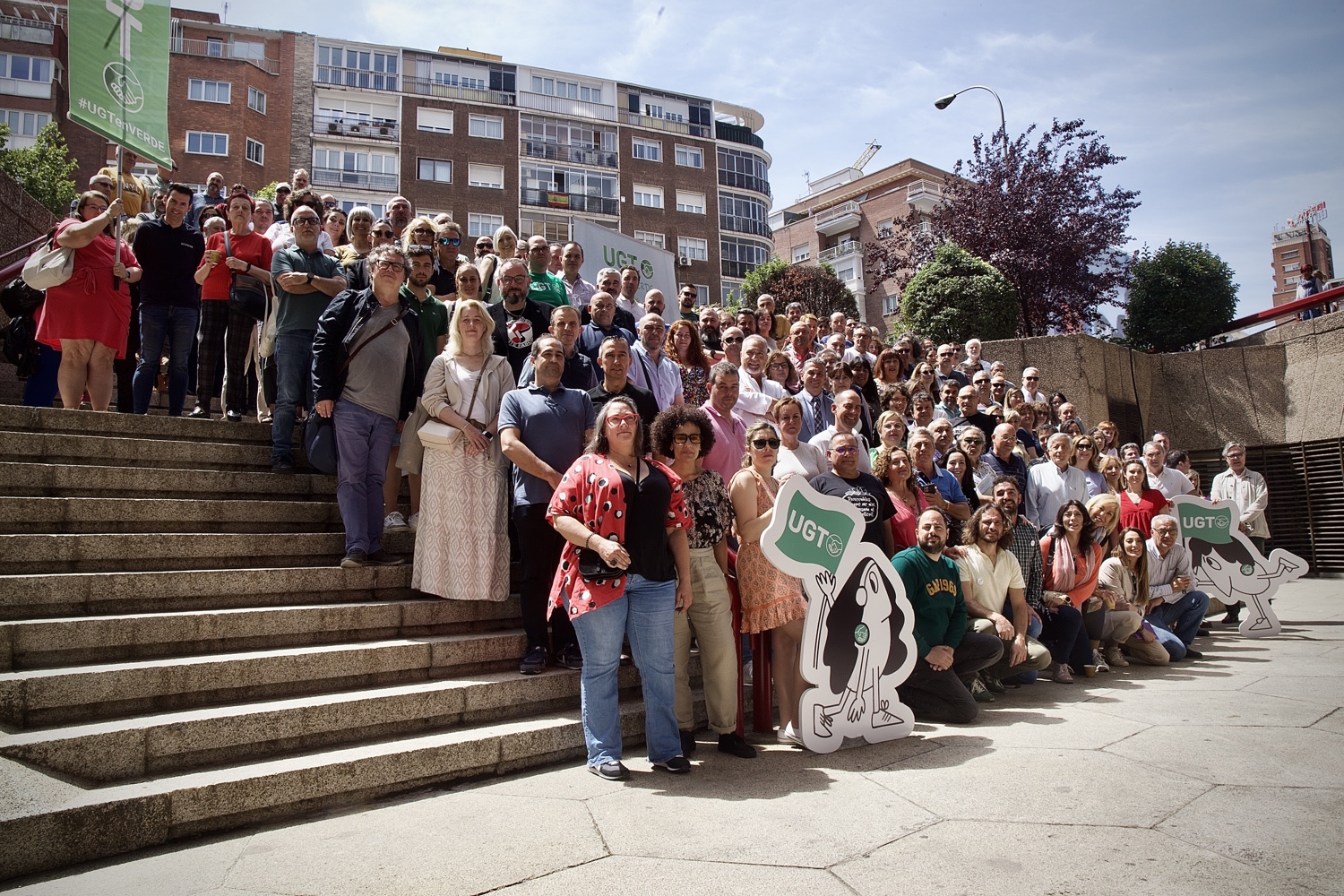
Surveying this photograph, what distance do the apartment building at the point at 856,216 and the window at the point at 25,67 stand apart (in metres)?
43.2

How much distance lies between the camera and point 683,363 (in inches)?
298

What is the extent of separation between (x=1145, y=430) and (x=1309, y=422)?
2.43m

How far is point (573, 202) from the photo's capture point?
4681 cm

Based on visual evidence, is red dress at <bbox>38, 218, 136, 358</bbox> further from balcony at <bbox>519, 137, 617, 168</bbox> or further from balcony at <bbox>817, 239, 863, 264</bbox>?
balcony at <bbox>817, 239, 863, 264</bbox>

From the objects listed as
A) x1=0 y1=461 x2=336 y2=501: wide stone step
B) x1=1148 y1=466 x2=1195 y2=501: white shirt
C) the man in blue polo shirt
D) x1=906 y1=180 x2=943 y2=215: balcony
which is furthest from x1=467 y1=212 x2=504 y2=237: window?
the man in blue polo shirt

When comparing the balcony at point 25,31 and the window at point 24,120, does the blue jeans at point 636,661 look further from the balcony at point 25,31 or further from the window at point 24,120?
the balcony at point 25,31

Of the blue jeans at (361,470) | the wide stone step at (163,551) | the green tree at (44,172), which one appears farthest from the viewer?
the green tree at (44,172)

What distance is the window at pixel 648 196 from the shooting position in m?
49.0

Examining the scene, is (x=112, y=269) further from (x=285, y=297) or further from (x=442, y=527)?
(x=442, y=527)

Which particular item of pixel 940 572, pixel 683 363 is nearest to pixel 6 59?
pixel 683 363

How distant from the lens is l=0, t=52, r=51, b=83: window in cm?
3947

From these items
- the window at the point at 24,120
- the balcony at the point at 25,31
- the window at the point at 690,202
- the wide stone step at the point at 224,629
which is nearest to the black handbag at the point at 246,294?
the wide stone step at the point at 224,629

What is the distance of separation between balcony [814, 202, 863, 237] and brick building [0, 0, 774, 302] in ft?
25.8

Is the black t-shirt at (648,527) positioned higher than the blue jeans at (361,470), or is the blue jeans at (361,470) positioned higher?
the blue jeans at (361,470)
